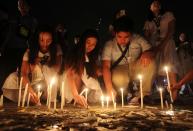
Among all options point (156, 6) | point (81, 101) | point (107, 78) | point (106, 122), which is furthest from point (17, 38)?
point (106, 122)

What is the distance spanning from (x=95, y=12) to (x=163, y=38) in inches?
227

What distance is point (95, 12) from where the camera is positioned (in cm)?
1242

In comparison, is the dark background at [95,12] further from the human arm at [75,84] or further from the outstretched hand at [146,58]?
the outstretched hand at [146,58]

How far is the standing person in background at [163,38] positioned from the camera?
279 inches

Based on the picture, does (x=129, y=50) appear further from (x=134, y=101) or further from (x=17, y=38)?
(x=17, y=38)

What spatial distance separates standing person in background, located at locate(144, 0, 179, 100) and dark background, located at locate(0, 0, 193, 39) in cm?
491

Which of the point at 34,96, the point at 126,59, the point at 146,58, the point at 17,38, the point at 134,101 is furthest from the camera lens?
the point at 17,38

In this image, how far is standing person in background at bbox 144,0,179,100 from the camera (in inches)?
279

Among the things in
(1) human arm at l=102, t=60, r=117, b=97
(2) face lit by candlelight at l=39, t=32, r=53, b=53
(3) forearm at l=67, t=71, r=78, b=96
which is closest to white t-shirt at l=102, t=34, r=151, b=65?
(1) human arm at l=102, t=60, r=117, b=97

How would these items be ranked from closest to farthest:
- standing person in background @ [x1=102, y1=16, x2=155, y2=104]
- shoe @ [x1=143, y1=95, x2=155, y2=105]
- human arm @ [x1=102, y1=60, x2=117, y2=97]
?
1. shoe @ [x1=143, y1=95, x2=155, y2=105]
2. human arm @ [x1=102, y1=60, x2=117, y2=97]
3. standing person in background @ [x1=102, y1=16, x2=155, y2=104]

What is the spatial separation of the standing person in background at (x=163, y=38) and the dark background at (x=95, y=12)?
16.1 feet

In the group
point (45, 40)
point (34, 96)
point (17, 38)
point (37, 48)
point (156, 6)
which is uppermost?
point (156, 6)

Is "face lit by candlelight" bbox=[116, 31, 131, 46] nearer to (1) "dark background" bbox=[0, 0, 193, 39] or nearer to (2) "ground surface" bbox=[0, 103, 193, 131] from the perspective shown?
(2) "ground surface" bbox=[0, 103, 193, 131]

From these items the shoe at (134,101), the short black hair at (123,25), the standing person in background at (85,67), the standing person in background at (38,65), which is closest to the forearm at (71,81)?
the standing person in background at (85,67)
